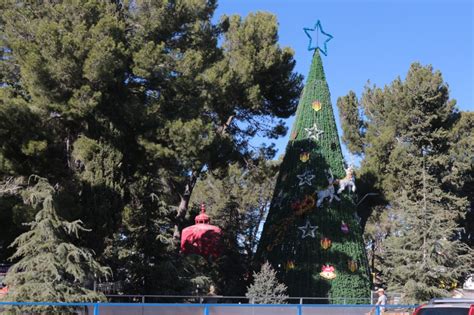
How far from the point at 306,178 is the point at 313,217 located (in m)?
1.74

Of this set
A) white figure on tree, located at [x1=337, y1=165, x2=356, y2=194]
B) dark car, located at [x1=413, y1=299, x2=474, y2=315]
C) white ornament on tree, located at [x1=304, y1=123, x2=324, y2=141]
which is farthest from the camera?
white ornament on tree, located at [x1=304, y1=123, x2=324, y2=141]

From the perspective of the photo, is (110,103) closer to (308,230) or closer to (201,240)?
(201,240)

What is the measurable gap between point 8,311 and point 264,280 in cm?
1065

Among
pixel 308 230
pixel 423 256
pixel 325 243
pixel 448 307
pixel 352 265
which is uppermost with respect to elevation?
pixel 308 230

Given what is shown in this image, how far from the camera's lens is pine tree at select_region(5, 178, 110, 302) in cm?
1577

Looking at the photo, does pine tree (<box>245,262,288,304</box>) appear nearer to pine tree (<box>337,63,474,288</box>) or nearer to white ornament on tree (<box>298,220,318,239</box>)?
white ornament on tree (<box>298,220,318,239</box>)

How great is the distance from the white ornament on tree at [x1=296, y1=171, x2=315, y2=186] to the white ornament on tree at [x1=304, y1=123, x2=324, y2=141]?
5.17 feet

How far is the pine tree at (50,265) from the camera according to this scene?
15773 mm

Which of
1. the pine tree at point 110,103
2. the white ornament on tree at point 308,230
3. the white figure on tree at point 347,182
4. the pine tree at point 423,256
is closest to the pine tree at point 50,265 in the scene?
the pine tree at point 110,103

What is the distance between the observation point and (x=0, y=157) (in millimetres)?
19109

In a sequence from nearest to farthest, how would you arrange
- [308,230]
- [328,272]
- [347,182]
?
[328,272] → [308,230] → [347,182]

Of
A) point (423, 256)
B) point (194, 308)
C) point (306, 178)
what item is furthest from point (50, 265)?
point (423, 256)

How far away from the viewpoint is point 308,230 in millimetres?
24797

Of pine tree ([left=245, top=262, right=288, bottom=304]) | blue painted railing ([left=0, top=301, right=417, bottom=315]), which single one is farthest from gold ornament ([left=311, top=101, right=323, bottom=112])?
blue painted railing ([left=0, top=301, right=417, bottom=315])
